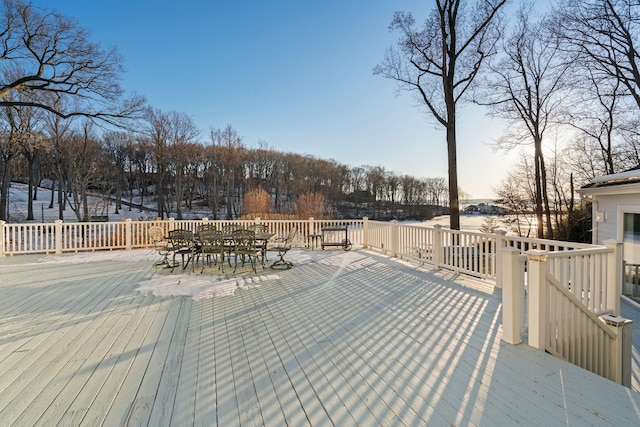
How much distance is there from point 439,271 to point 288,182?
29.6 meters

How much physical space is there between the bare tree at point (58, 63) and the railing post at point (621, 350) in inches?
617

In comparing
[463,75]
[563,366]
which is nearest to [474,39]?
[463,75]

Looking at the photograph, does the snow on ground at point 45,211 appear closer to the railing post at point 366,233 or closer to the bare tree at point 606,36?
the bare tree at point 606,36

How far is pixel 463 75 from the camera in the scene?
11008 mm

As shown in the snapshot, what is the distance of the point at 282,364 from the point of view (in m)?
2.41

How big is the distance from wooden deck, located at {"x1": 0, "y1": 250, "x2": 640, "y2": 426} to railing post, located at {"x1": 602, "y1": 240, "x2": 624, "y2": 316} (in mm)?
1164

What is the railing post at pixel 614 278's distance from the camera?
135 inches

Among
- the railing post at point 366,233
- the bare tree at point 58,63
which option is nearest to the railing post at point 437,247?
the railing post at point 366,233

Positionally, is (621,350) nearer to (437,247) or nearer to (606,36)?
(437,247)

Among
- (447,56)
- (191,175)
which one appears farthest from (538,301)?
(191,175)

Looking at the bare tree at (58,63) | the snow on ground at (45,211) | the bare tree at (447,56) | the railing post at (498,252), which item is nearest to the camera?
the railing post at (498,252)

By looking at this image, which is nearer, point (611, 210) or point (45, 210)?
point (611, 210)

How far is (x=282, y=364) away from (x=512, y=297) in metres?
2.17

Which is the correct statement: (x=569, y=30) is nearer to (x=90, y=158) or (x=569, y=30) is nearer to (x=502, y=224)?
(x=502, y=224)
